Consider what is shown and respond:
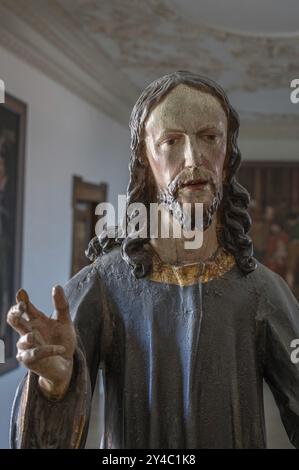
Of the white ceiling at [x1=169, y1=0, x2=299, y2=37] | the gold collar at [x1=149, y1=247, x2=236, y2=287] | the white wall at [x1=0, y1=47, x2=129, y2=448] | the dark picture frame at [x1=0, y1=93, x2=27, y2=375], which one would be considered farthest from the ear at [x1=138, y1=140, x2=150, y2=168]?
the white ceiling at [x1=169, y1=0, x2=299, y2=37]

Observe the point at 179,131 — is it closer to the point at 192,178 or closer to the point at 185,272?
the point at 192,178

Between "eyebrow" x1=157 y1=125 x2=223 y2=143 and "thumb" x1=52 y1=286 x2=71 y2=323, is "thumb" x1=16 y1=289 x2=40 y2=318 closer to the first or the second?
"thumb" x1=52 y1=286 x2=71 y2=323

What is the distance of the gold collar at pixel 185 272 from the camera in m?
1.59

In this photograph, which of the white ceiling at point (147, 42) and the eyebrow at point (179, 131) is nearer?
the eyebrow at point (179, 131)

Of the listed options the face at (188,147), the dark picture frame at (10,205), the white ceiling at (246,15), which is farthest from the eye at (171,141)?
the white ceiling at (246,15)

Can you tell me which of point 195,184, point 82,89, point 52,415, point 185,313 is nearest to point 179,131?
point 195,184

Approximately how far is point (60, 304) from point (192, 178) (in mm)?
466

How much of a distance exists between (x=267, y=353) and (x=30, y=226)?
170 inches

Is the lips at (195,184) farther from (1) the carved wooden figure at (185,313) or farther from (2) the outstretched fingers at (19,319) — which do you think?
(2) the outstretched fingers at (19,319)

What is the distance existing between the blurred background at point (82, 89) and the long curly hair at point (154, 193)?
3.55 meters

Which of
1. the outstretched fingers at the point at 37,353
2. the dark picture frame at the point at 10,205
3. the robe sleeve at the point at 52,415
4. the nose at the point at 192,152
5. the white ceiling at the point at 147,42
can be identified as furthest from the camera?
the white ceiling at the point at 147,42

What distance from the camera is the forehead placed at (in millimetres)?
1515

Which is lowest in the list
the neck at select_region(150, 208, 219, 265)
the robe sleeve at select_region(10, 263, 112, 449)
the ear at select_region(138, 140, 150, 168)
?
the robe sleeve at select_region(10, 263, 112, 449)
